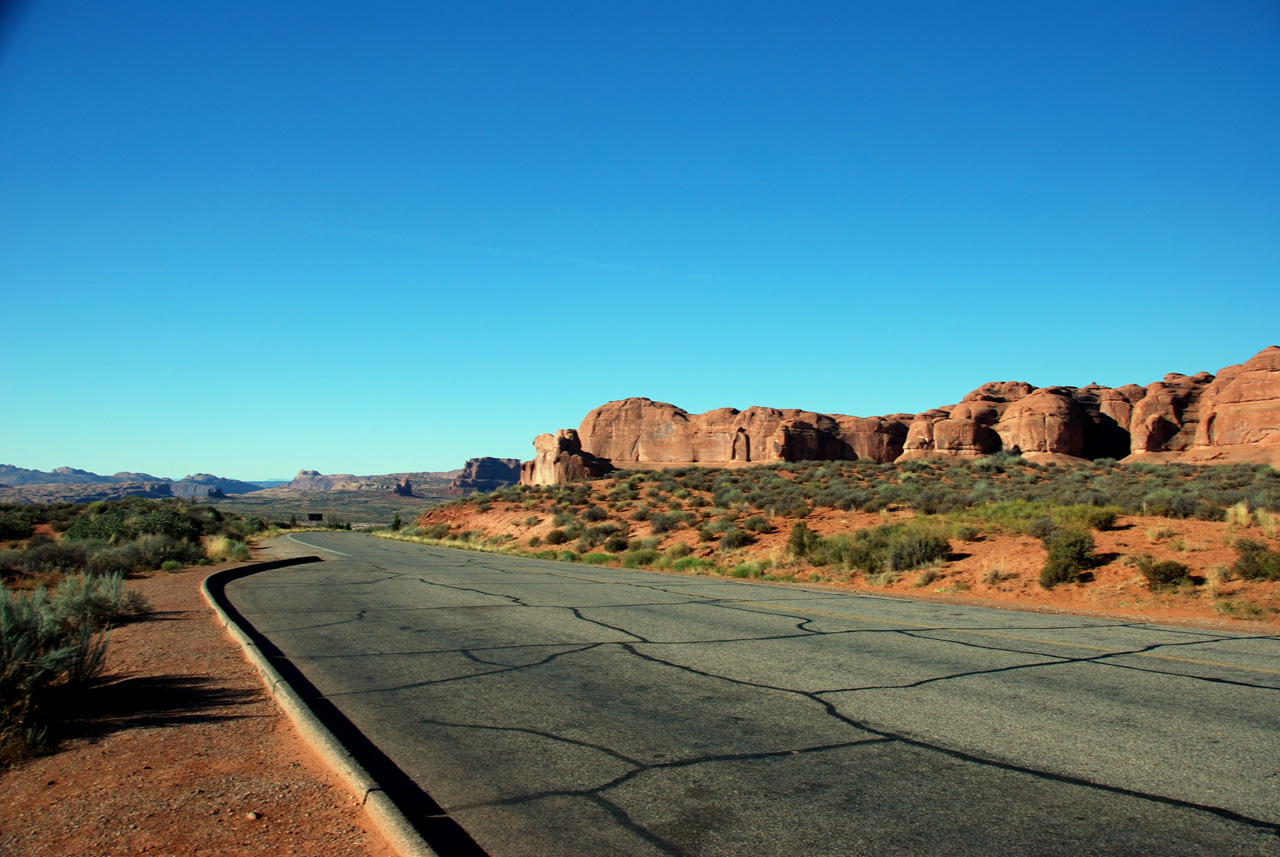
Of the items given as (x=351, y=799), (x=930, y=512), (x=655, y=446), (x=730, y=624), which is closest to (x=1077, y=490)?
(x=930, y=512)

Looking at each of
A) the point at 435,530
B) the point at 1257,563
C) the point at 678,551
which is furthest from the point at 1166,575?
the point at 435,530

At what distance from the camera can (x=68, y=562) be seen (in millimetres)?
19438

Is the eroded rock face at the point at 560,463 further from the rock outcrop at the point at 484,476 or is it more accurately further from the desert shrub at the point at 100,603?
the rock outcrop at the point at 484,476

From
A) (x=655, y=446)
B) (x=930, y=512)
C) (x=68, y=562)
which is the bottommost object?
(x=68, y=562)

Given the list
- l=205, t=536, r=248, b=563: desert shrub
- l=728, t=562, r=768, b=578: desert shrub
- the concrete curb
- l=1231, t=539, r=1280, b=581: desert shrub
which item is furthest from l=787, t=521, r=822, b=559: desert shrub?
l=205, t=536, r=248, b=563: desert shrub

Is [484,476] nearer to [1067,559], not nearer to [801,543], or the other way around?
[801,543]

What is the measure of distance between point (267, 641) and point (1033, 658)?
8.56m

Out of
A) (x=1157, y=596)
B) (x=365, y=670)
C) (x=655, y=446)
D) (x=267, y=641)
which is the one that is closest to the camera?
(x=365, y=670)

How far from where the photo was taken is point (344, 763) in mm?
4473

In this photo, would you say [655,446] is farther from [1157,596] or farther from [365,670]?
[365,670]

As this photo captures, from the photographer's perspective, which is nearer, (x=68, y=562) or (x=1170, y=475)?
(x=68, y=562)

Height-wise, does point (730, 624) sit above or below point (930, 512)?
below

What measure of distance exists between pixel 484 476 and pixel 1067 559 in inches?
6455

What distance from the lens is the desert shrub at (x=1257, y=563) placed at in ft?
44.4
